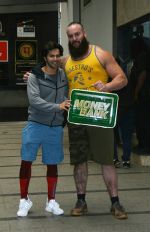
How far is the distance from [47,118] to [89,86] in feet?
1.71

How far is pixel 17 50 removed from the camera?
62.0ft

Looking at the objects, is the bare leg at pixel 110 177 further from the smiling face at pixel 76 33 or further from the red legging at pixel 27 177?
the smiling face at pixel 76 33

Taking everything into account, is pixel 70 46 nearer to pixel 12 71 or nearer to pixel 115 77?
pixel 115 77

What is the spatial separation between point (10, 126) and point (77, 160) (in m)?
8.93

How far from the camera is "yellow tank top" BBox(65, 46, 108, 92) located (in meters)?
5.25

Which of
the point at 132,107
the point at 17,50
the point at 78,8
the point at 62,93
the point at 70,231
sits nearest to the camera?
the point at 70,231

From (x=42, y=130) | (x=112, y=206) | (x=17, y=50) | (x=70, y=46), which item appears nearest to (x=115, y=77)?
(x=70, y=46)

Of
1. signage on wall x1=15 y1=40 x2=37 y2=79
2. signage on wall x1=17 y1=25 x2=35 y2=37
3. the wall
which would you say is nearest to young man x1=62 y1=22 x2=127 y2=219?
the wall

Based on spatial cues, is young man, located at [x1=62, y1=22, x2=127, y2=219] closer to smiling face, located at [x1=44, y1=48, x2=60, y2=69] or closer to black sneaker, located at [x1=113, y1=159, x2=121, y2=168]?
smiling face, located at [x1=44, y1=48, x2=60, y2=69]

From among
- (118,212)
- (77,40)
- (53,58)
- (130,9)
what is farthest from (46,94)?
(130,9)

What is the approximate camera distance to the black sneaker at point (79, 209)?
5546 mm

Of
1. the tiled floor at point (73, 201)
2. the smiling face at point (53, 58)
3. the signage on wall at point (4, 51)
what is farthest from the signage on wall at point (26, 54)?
the smiling face at point (53, 58)

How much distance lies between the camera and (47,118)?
5.45m

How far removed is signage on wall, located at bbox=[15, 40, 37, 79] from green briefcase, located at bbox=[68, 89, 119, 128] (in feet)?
45.0
